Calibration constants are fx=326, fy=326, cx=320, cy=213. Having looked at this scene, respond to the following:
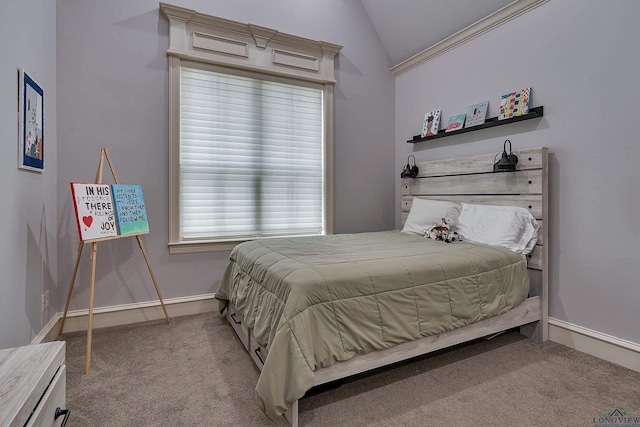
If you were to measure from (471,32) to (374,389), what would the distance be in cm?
312

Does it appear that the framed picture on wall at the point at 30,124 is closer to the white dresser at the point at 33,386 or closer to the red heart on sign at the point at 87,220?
the red heart on sign at the point at 87,220

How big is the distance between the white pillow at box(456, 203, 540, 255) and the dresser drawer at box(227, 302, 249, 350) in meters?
1.87

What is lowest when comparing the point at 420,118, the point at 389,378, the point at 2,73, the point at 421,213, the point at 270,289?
the point at 389,378

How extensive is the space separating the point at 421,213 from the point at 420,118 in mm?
1186

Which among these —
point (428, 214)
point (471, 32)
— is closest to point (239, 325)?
point (428, 214)

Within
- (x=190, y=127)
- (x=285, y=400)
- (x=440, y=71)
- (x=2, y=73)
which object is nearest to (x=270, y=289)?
(x=285, y=400)

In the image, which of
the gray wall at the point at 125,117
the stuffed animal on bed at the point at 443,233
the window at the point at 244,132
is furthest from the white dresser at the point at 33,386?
the stuffed animal on bed at the point at 443,233

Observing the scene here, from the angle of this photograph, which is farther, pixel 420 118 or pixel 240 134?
pixel 420 118

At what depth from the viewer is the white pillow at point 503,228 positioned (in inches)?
94.3

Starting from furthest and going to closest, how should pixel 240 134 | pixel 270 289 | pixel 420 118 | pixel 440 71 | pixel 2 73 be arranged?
pixel 420 118
pixel 440 71
pixel 240 134
pixel 270 289
pixel 2 73

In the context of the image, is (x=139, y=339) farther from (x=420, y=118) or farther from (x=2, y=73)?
(x=420, y=118)

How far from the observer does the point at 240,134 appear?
3158 mm

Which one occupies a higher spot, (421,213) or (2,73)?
(2,73)

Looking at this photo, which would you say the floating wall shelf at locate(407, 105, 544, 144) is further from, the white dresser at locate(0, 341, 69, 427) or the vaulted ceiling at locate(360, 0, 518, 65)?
the white dresser at locate(0, 341, 69, 427)
